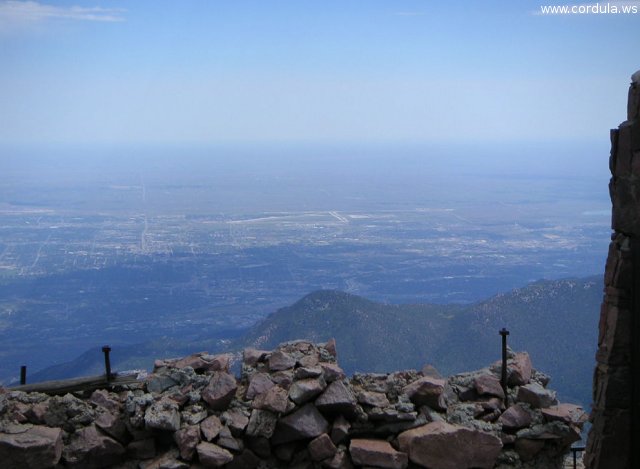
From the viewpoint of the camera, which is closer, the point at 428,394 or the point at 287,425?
the point at 287,425

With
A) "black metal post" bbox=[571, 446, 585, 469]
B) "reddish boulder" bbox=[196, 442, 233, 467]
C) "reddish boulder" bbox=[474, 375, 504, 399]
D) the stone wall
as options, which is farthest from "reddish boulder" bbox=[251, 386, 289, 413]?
"black metal post" bbox=[571, 446, 585, 469]

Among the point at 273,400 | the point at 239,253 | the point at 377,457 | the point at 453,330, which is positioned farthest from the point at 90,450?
the point at 239,253

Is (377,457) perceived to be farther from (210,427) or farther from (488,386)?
(210,427)

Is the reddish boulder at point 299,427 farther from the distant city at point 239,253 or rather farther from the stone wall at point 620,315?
the distant city at point 239,253

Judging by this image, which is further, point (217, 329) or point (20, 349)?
point (217, 329)

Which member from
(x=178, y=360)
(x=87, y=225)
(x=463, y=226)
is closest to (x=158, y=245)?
(x=87, y=225)

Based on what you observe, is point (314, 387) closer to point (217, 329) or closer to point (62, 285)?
point (217, 329)
